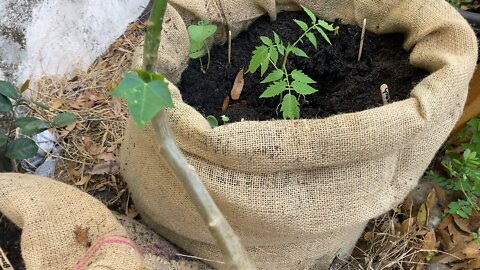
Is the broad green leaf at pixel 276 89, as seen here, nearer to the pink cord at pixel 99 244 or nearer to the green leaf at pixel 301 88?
the green leaf at pixel 301 88

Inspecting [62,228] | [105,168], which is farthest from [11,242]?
[105,168]

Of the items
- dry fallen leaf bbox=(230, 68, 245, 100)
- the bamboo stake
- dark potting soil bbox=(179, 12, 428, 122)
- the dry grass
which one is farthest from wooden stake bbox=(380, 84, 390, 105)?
the dry grass

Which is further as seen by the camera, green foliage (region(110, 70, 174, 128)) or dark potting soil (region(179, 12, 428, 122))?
dark potting soil (region(179, 12, 428, 122))

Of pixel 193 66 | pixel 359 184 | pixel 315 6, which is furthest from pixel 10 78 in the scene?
pixel 359 184

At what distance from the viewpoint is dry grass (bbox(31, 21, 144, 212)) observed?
1341 mm

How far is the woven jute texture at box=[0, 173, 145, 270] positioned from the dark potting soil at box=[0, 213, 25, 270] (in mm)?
48

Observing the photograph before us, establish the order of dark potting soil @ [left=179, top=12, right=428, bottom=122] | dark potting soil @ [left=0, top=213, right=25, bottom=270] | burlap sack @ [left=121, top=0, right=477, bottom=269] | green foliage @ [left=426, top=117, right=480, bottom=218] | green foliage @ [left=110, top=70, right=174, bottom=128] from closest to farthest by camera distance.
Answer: green foliage @ [left=110, top=70, right=174, bottom=128]
burlap sack @ [left=121, top=0, right=477, bottom=269]
dark potting soil @ [left=0, top=213, right=25, bottom=270]
dark potting soil @ [left=179, top=12, right=428, bottom=122]
green foliage @ [left=426, top=117, right=480, bottom=218]

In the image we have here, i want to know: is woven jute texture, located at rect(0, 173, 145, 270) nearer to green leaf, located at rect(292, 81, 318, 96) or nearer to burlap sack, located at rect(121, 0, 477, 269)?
burlap sack, located at rect(121, 0, 477, 269)

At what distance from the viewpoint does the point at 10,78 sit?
1343mm

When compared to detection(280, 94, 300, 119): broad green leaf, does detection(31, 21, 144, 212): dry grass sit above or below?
below

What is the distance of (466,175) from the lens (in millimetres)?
1274

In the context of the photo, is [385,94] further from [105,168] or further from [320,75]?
[105,168]

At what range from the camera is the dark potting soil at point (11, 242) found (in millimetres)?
991

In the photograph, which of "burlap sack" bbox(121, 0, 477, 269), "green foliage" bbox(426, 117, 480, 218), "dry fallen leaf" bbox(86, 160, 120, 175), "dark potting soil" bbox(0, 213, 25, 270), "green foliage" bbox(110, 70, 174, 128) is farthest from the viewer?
"dry fallen leaf" bbox(86, 160, 120, 175)
